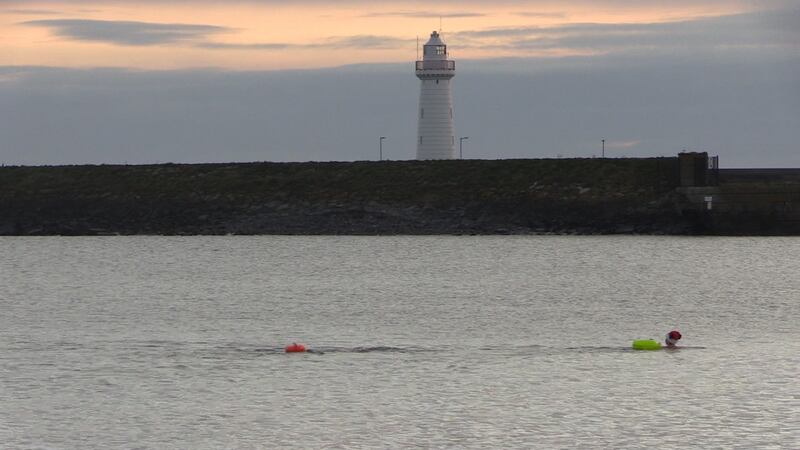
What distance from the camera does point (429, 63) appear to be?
11231 centimetres

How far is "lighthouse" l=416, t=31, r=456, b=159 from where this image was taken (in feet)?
363

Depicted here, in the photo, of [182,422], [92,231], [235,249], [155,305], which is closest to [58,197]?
[92,231]

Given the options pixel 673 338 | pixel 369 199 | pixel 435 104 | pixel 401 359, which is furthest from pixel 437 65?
pixel 401 359

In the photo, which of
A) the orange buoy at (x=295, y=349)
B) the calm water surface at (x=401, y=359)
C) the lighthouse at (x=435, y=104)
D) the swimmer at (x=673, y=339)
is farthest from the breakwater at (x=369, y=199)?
the orange buoy at (x=295, y=349)

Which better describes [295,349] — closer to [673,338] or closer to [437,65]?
[673,338]

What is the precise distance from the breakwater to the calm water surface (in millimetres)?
24498

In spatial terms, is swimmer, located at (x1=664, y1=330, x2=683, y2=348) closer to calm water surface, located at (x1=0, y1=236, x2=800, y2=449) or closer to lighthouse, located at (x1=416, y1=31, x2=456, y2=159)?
calm water surface, located at (x1=0, y1=236, x2=800, y2=449)

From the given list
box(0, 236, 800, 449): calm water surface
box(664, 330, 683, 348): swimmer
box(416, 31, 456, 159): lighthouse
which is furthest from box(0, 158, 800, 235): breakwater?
box(664, 330, 683, 348): swimmer

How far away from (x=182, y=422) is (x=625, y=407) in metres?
6.29

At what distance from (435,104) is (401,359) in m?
85.4

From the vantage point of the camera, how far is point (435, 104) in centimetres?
11194

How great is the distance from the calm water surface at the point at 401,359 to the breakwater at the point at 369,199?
80.4 ft

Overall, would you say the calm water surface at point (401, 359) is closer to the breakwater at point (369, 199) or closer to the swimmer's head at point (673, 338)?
the swimmer's head at point (673, 338)

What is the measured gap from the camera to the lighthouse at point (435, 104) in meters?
111
